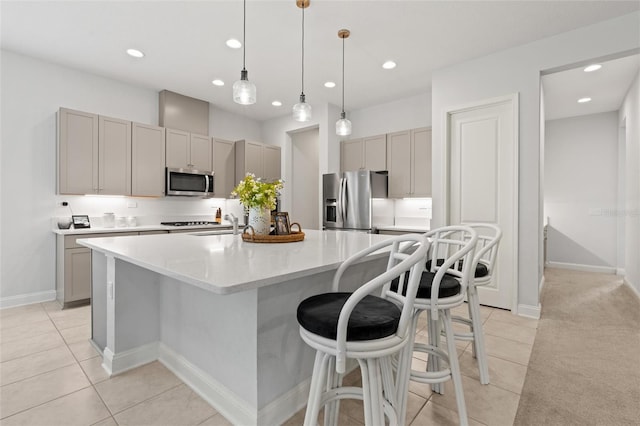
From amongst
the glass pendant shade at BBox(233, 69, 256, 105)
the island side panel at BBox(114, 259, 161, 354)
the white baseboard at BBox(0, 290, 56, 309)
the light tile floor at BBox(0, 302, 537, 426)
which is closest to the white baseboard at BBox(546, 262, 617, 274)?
the light tile floor at BBox(0, 302, 537, 426)

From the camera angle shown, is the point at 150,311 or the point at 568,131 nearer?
the point at 150,311

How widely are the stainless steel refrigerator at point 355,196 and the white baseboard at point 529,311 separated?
1.98 meters

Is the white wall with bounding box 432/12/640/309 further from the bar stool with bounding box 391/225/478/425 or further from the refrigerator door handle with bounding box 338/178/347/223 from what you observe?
the bar stool with bounding box 391/225/478/425

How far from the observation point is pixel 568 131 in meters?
5.61

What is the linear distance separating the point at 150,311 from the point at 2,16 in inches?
121

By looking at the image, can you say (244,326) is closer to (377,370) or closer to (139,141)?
(377,370)

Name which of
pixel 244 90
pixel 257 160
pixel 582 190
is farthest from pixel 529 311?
pixel 257 160

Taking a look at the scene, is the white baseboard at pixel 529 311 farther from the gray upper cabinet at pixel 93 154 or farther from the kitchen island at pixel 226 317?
the gray upper cabinet at pixel 93 154

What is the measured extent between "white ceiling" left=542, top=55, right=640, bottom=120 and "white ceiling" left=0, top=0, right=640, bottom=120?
1003mm

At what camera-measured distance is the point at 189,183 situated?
14.9 ft

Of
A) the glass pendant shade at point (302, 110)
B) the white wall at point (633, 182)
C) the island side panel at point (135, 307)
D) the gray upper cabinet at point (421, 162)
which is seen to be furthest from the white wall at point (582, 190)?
the island side panel at point (135, 307)

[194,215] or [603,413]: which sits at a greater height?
[194,215]

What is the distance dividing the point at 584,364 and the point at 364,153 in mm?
3572

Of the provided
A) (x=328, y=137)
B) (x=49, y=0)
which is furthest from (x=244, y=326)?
(x=328, y=137)
